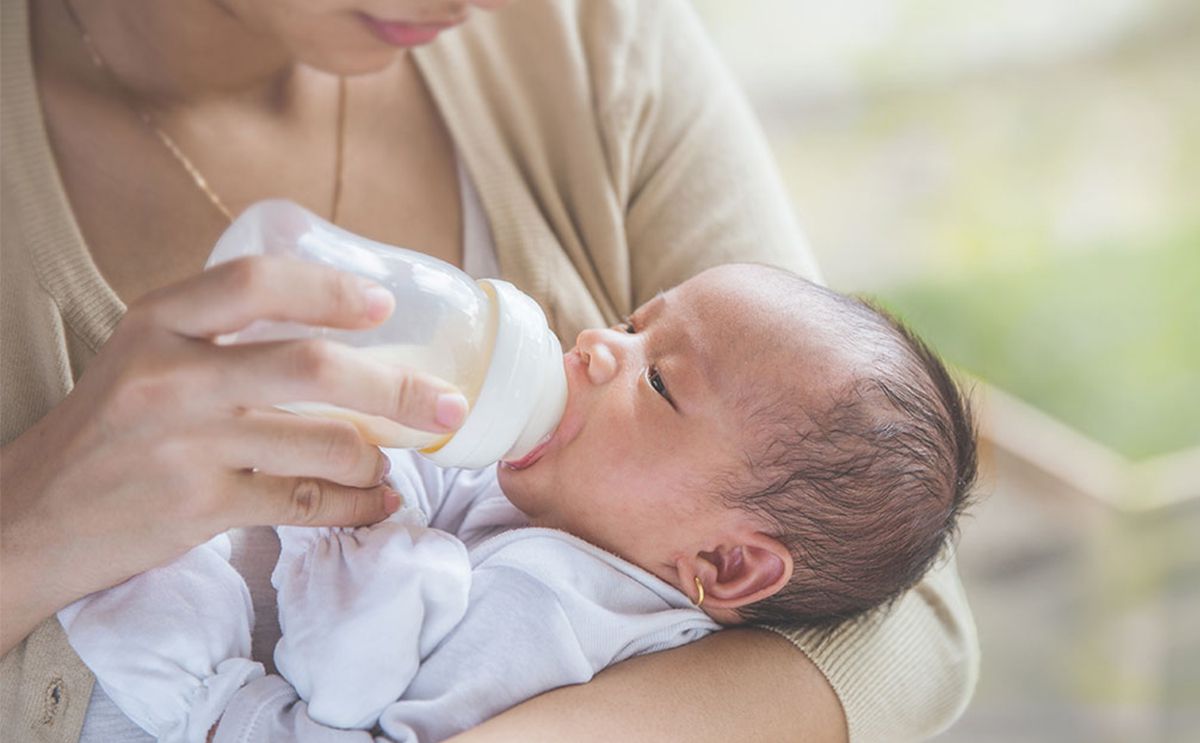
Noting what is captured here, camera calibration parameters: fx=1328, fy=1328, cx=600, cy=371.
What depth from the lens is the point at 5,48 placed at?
142cm

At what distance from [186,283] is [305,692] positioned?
387mm

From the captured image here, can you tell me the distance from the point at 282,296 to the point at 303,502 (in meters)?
0.23

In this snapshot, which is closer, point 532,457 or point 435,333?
point 435,333

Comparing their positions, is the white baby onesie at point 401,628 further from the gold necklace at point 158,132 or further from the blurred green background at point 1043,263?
the blurred green background at point 1043,263

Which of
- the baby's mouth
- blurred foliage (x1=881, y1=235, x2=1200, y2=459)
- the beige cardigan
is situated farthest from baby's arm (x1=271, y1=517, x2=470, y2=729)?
blurred foliage (x1=881, y1=235, x2=1200, y2=459)

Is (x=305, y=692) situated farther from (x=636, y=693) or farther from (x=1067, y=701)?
(x=1067, y=701)

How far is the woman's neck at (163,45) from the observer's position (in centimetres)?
150

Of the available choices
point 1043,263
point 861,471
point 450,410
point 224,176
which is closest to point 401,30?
point 224,176

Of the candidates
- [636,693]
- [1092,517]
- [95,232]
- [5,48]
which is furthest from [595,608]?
[1092,517]

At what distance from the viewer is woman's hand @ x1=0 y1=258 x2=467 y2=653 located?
0.94 m

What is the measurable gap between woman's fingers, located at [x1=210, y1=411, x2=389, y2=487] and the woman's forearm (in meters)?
0.26

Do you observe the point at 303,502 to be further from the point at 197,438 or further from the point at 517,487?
the point at 517,487

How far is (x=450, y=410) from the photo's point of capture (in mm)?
997

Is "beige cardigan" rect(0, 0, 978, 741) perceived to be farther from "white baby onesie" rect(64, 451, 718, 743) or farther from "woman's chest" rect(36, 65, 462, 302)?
"white baby onesie" rect(64, 451, 718, 743)
